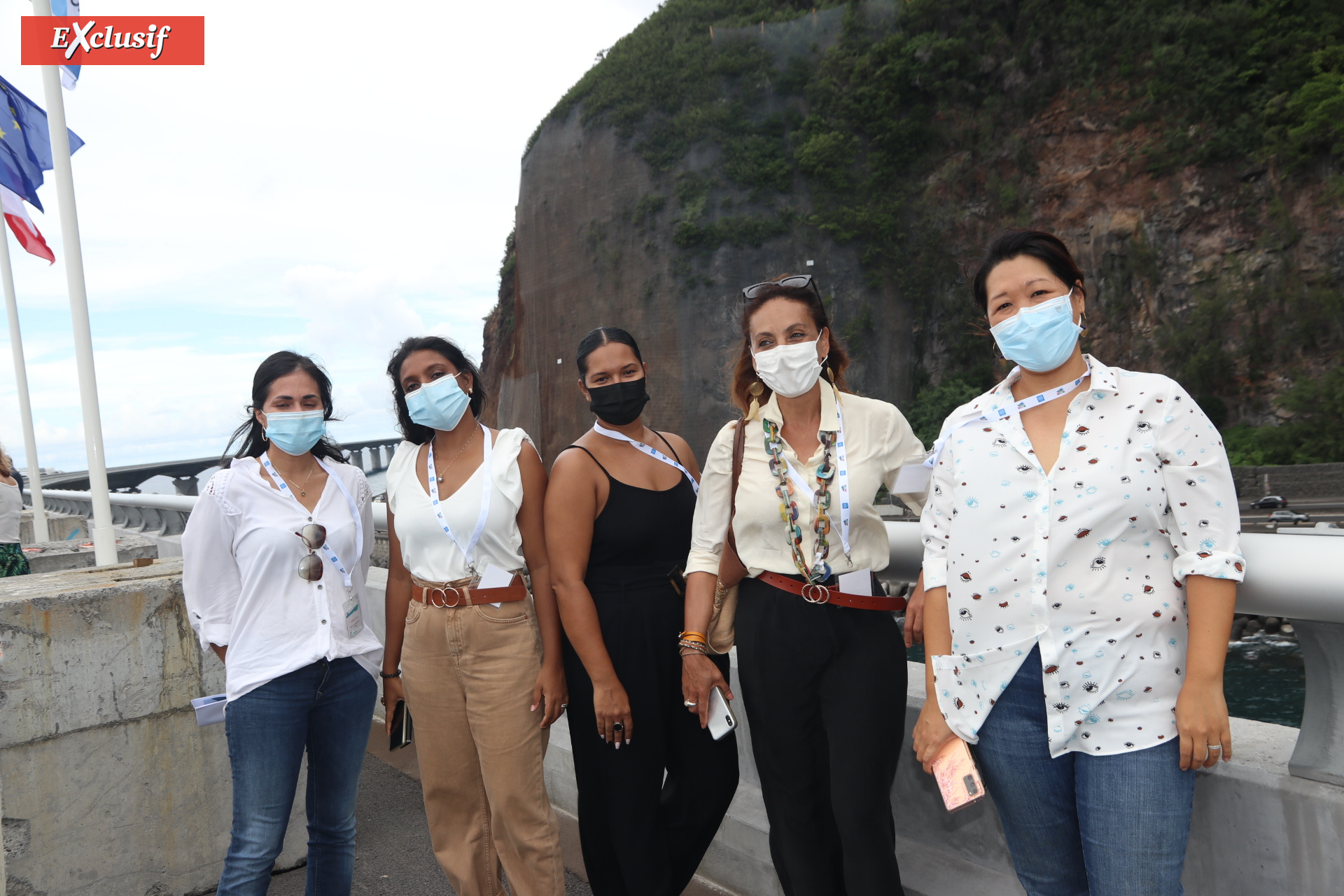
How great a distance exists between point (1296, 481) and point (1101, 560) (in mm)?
27986

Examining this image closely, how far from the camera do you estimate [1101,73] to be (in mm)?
34719

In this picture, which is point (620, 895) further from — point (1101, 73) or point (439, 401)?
point (1101, 73)

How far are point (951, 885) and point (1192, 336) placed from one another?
32.7m

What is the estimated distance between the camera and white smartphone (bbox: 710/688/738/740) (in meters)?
Answer: 2.52

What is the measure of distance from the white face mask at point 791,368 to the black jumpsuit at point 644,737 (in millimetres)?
528

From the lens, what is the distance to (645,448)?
9.56ft

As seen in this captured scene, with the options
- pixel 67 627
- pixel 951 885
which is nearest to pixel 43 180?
pixel 67 627

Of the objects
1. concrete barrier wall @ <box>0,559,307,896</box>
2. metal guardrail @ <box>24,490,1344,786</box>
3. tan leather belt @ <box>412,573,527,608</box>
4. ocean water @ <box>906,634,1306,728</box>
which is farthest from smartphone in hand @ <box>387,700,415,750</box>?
ocean water @ <box>906,634,1306,728</box>

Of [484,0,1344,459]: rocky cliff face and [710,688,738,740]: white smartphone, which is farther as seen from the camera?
[484,0,1344,459]: rocky cliff face

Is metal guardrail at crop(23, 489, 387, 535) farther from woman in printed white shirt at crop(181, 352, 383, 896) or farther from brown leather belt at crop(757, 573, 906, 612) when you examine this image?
brown leather belt at crop(757, 573, 906, 612)

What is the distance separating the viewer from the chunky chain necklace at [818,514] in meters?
2.37

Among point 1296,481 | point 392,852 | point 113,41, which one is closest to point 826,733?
point 392,852

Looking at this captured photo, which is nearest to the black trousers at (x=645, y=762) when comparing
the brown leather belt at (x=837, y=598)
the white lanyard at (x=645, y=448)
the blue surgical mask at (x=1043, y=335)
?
the white lanyard at (x=645, y=448)

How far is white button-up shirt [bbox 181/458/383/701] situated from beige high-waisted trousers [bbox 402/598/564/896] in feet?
0.89
